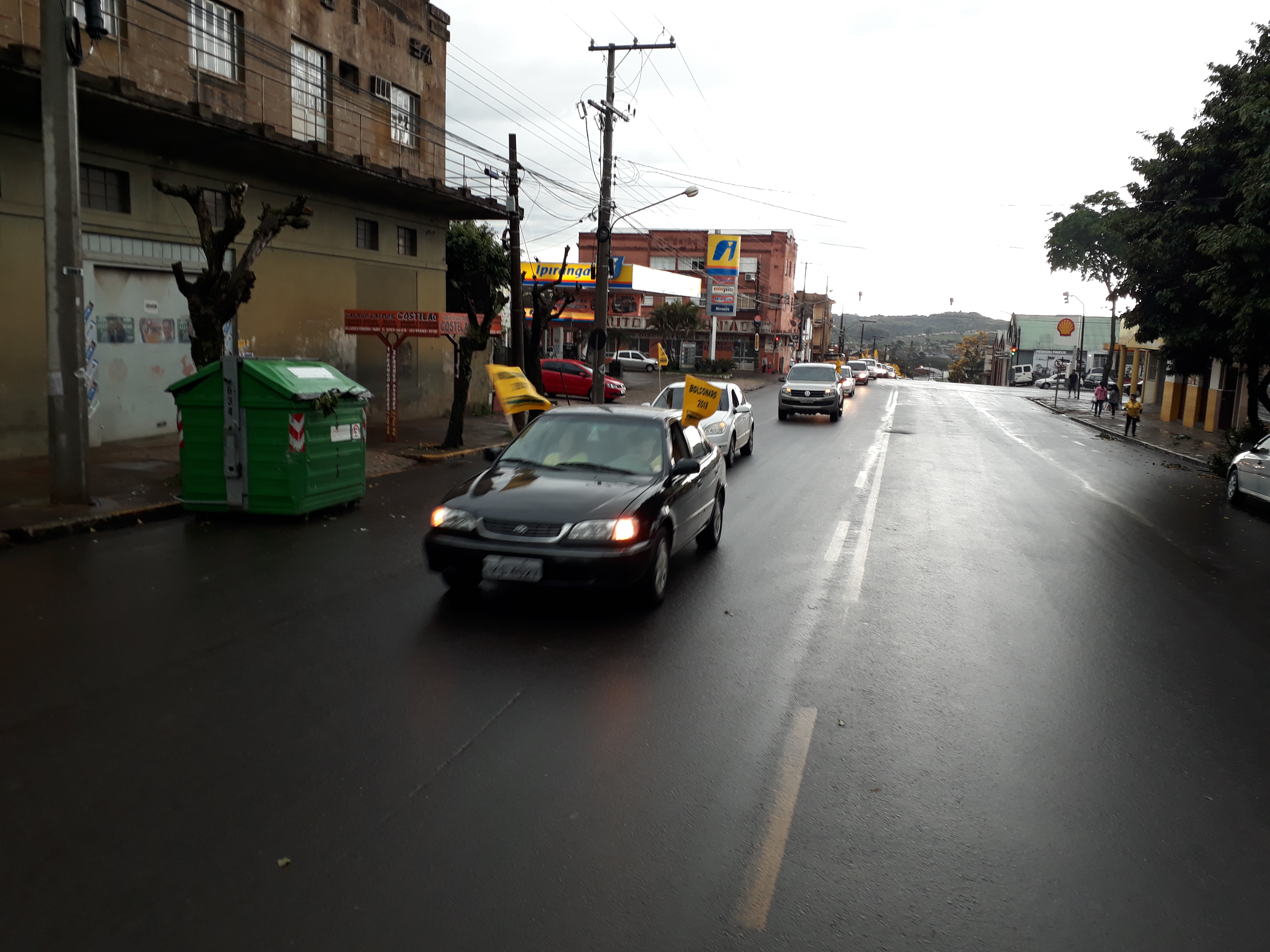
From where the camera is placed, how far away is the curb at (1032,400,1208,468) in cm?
2334

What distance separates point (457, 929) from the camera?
3.40 metres

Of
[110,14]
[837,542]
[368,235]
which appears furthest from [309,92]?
[837,542]

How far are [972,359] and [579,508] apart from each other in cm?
13571

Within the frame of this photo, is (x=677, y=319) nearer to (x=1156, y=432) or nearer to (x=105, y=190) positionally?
(x=1156, y=432)

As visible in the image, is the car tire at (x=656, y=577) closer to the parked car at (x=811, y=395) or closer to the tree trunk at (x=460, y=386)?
the tree trunk at (x=460, y=386)

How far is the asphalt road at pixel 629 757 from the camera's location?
3.57 meters

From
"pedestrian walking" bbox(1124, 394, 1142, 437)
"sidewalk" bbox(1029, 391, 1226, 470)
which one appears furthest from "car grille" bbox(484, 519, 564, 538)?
"pedestrian walking" bbox(1124, 394, 1142, 437)

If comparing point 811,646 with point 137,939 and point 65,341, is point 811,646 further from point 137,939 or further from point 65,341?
point 65,341

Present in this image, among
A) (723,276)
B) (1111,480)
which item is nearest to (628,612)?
(1111,480)

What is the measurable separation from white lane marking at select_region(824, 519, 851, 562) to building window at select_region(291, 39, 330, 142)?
14329 millimetres

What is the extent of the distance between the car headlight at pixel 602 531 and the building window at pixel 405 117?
789 inches

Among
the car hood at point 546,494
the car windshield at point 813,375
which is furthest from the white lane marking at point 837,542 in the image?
the car windshield at point 813,375

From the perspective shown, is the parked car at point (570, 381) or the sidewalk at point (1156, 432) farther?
the parked car at point (570, 381)

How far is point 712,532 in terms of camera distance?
33.5ft
